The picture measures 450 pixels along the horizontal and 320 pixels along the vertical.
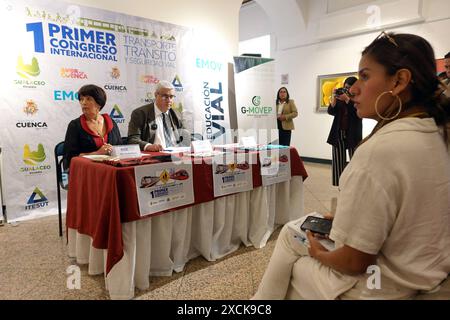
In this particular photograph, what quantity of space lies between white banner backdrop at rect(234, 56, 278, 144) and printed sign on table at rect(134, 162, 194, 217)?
2232mm

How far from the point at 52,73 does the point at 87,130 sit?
49.8 inches

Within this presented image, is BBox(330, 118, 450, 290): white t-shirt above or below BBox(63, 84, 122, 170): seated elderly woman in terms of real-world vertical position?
below

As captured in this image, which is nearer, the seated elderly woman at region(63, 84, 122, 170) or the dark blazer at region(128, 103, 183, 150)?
the seated elderly woman at region(63, 84, 122, 170)

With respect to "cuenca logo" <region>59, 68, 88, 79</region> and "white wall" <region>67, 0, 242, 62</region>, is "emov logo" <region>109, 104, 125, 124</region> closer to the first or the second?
"cuenca logo" <region>59, 68, 88, 79</region>

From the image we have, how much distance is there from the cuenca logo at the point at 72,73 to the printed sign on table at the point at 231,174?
216cm

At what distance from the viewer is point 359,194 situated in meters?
0.74

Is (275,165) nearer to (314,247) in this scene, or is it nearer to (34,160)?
(314,247)

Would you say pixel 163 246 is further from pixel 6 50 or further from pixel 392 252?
pixel 6 50

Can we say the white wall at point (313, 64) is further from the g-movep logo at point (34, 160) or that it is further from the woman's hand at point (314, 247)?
the g-movep logo at point (34, 160)

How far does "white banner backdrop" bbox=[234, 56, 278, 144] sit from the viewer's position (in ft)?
12.9

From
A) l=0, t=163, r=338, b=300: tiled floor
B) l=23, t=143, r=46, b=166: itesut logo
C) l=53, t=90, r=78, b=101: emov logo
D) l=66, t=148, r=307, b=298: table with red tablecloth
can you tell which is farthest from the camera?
l=53, t=90, r=78, b=101: emov logo

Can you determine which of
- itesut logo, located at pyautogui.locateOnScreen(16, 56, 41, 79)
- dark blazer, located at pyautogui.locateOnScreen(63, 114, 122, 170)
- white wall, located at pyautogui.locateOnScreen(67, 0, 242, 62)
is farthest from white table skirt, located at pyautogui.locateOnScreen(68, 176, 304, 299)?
Answer: white wall, located at pyautogui.locateOnScreen(67, 0, 242, 62)

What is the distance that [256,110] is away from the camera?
159 inches

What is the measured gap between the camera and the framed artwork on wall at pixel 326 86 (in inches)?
217
